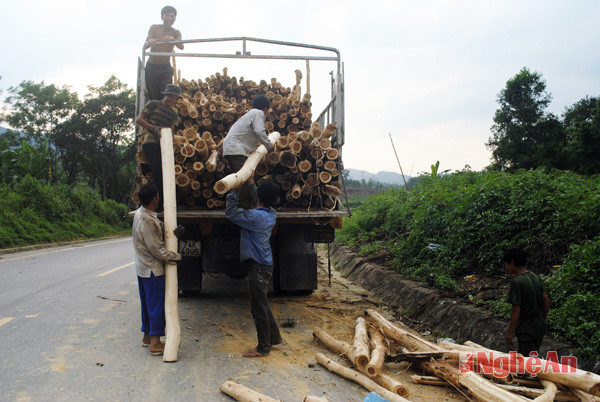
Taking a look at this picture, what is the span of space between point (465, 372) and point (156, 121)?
4.06 meters

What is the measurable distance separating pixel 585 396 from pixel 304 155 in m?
3.66

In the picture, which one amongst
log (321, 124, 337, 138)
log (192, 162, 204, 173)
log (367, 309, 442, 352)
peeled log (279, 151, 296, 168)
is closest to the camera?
log (367, 309, 442, 352)

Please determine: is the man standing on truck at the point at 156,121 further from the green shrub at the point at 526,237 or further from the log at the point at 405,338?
the green shrub at the point at 526,237

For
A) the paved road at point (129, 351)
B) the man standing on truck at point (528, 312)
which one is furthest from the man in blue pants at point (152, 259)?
the man standing on truck at point (528, 312)

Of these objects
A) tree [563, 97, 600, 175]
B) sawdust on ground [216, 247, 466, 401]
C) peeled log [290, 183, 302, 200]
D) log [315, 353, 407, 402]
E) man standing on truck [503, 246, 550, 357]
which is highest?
tree [563, 97, 600, 175]

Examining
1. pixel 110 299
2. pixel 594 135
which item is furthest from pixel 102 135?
pixel 594 135

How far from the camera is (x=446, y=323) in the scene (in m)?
5.40

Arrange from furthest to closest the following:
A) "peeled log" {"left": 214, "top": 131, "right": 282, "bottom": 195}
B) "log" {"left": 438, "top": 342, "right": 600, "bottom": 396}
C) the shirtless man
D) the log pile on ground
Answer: the shirtless man → "peeled log" {"left": 214, "top": 131, "right": 282, "bottom": 195} → the log pile on ground → "log" {"left": 438, "top": 342, "right": 600, "bottom": 396}

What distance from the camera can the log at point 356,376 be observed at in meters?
3.25

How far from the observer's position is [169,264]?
4438 mm

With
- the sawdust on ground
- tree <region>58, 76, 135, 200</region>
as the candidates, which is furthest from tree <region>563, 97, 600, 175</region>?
tree <region>58, 76, 135, 200</region>

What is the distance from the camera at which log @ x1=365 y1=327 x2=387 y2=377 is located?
3.62 meters

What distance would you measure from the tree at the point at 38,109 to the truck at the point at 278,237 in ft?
100

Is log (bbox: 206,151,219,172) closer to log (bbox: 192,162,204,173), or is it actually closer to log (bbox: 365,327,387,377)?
log (bbox: 192,162,204,173)
